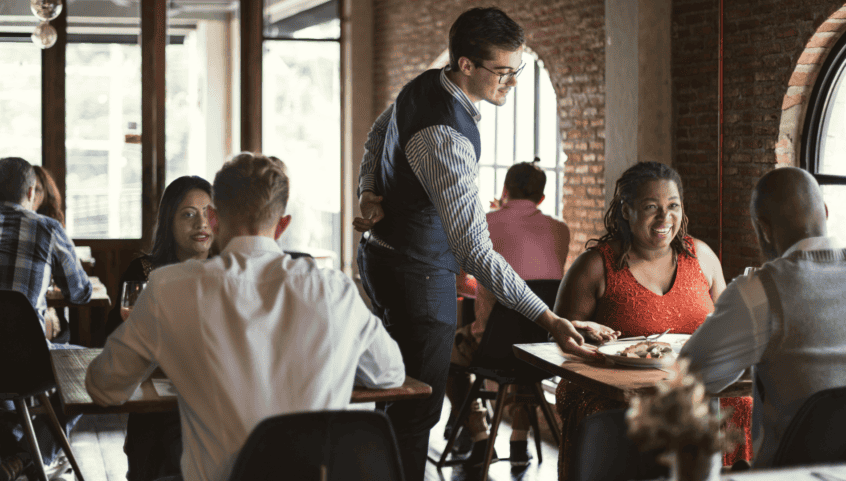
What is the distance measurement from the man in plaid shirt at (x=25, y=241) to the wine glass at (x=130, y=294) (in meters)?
1.57

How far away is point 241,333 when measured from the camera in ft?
5.46

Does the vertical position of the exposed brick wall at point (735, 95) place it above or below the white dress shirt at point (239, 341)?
above

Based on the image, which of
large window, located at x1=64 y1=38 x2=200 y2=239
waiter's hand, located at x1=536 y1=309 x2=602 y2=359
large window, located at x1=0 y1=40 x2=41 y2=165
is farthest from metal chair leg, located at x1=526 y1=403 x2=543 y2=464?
large window, located at x1=0 y1=40 x2=41 y2=165

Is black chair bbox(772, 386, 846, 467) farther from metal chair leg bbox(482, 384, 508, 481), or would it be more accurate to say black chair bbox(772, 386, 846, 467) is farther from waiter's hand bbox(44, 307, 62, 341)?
waiter's hand bbox(44, 307, 62, 341)

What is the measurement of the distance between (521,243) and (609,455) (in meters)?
2.93

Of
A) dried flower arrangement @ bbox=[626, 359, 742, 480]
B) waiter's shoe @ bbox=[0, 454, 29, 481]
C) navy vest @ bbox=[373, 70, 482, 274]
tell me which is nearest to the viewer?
dried flower arrangement @ bbox=[626, 359, 742, 480]

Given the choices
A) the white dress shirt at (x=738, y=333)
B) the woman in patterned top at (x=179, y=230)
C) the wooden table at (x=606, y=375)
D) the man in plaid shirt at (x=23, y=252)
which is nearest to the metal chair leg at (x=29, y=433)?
the man in plaid shirt at (x=23, y=252)

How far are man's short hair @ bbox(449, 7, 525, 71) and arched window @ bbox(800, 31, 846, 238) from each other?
2.30 meters

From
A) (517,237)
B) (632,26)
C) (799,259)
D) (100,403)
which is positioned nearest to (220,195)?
Answer: (100,403)

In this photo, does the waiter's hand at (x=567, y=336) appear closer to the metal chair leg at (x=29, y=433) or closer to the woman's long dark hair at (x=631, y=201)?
the woman's long dark hair at (x=631, y=201)

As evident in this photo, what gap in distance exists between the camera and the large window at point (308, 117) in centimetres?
878

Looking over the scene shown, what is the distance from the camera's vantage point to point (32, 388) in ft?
11.2

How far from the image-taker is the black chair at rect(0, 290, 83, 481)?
10.7ft

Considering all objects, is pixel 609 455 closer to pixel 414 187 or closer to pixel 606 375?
pixel 606 375
